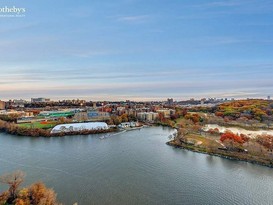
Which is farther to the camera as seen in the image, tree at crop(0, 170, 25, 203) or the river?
the river

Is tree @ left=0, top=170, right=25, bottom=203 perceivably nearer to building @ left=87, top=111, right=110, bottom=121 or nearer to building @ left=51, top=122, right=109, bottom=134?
building @ left=51, top=122, right=109, bottom=134

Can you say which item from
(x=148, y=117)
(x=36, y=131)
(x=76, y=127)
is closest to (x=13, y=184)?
(x=36, y=131)

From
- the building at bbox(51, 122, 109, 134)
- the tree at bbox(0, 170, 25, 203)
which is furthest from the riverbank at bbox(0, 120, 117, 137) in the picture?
the tree at bbox(0, 170, 25, 203)

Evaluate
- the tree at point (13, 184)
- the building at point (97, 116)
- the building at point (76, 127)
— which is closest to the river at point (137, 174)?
the tree at point (13, 184)

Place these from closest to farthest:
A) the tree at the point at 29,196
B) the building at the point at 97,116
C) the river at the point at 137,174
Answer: the tree at the point at 29,196, the river at the point at 137,174, the building at the point at 97,116

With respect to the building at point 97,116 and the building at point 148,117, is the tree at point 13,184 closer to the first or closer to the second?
the building at point 97,116

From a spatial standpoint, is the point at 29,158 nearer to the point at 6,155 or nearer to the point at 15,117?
the point at 6,155

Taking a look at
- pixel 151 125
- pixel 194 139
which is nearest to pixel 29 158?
pixel 194 139
